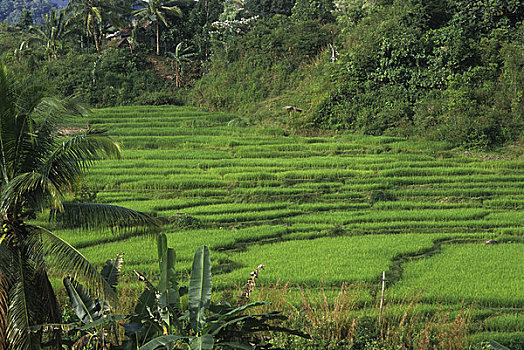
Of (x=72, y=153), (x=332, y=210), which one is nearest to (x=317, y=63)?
(x=332, y=210)

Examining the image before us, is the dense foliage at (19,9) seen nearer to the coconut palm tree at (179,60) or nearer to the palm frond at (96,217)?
the coconut palm tree at (179,60)

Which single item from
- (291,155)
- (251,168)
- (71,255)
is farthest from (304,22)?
(71,255)

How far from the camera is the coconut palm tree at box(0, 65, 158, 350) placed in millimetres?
3787

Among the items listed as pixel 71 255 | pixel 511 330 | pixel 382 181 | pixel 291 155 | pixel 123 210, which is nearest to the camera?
pixel 71 255

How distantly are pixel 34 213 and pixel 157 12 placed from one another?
1822cm

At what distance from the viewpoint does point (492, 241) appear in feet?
26.3

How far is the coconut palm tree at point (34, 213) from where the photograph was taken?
3.79 m

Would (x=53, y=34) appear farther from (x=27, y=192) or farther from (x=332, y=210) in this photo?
(x=27, y=192)

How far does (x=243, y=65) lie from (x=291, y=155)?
7.57 metres

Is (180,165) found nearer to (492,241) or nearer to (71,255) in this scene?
(492,241)

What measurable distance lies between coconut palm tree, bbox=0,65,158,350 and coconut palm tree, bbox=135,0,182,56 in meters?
17.4

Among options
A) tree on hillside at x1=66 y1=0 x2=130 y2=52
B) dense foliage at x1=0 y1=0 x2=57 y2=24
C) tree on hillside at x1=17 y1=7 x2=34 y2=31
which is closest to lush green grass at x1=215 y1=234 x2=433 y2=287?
tree on hillside at x1=66 y1=0 x2=130 y2=52

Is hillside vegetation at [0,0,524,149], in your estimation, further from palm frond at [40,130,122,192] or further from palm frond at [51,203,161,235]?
palm frond at [51,203,161,235]

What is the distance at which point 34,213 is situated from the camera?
422 cm
